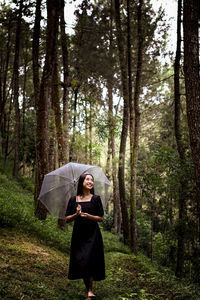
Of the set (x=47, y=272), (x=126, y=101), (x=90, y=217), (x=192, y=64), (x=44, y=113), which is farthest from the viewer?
(x=126, y=101)

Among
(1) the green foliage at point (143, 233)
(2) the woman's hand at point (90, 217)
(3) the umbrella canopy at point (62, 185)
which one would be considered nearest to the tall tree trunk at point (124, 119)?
(3) the umbrella canopy at point (62, 185)

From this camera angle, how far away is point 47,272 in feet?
17.8

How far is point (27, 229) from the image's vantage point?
25.3 feet

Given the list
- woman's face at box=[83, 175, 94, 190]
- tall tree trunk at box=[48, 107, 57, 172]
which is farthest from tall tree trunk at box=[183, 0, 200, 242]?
tall tree trunk at box=[48, 107, 57, 172]

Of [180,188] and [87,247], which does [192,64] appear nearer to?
[180,188]

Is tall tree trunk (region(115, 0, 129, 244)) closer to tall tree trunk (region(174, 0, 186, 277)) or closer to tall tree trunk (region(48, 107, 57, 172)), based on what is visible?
tall tree trunk (region(174, 0, 186, 277))

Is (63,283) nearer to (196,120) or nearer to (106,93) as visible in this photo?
(196,120)

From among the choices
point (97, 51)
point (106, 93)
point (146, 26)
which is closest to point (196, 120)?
point (146, 26)

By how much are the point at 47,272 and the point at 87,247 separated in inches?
56.5

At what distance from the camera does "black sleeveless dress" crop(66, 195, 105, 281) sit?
4.50m

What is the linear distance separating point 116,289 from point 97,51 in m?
12.6

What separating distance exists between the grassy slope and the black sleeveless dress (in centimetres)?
47

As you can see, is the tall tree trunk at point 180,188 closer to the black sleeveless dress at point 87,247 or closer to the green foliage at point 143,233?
the black sleeveless dress at point 87,247

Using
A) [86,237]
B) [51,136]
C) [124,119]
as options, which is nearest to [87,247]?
[86,237]
